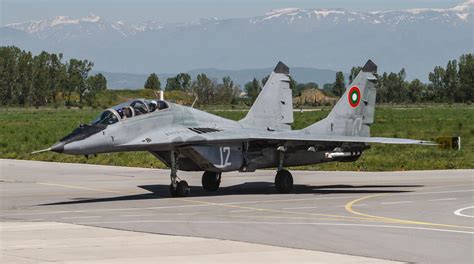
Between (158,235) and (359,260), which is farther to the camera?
(158,235)

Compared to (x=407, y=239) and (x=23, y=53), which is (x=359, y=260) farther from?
(x=23, y=53)

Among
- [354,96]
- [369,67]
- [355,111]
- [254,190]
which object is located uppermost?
[369,67]

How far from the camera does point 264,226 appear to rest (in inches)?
797

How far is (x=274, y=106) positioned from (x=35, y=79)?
157 metres

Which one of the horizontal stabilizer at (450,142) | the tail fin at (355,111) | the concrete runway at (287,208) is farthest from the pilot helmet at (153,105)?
the horizontal stabilizer at (450,142)

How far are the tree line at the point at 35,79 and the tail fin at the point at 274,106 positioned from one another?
147710mm

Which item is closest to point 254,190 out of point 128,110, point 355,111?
point 355,111

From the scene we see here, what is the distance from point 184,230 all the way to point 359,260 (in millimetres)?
5062

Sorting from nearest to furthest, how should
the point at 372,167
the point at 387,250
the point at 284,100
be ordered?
the point at 387,250, the point at 284,100, the point at 372,167

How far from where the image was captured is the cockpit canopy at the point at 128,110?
2600cm

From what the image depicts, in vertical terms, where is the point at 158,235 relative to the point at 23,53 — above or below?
below

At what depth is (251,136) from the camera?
28.0m

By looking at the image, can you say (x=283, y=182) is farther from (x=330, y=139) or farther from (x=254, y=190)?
(x=330, y=139)

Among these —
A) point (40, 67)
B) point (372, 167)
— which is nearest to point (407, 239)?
point (372, 167)
